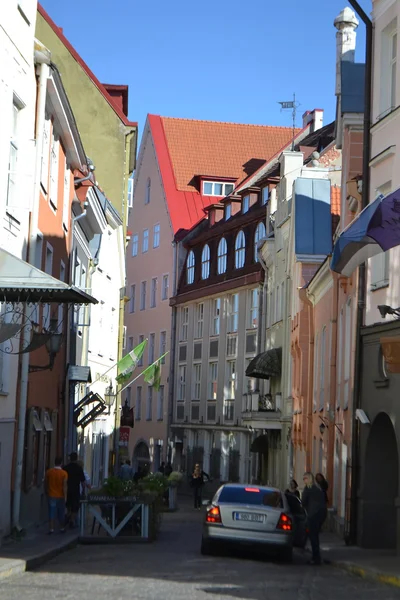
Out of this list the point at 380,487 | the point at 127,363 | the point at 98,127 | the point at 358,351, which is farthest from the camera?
the point at 98,127

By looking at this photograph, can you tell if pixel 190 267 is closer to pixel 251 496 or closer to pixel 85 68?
pixel 85 68

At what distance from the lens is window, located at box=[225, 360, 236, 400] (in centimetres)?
5775

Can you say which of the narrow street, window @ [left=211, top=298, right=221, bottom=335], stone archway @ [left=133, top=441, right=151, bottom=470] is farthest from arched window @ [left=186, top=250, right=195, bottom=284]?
the narrow street

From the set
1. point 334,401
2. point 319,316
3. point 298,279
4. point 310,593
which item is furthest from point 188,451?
point 310,593

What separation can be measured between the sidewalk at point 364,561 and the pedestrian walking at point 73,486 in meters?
5.42

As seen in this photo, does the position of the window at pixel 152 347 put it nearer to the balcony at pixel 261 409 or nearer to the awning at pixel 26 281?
the balcony at pixel 261 409

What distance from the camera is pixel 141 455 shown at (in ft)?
228

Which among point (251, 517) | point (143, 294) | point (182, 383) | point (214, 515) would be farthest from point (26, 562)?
point (143, 294)

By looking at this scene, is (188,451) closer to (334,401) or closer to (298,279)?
(298,279)

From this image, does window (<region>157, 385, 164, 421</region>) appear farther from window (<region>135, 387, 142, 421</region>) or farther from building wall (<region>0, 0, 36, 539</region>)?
building wall (<region>0, 0, 36, 539</region>)

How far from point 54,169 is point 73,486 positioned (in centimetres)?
693

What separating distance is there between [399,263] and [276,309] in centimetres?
2632

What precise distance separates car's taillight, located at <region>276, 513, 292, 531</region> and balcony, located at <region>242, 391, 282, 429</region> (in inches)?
963

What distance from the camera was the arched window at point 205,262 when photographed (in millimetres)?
61906
